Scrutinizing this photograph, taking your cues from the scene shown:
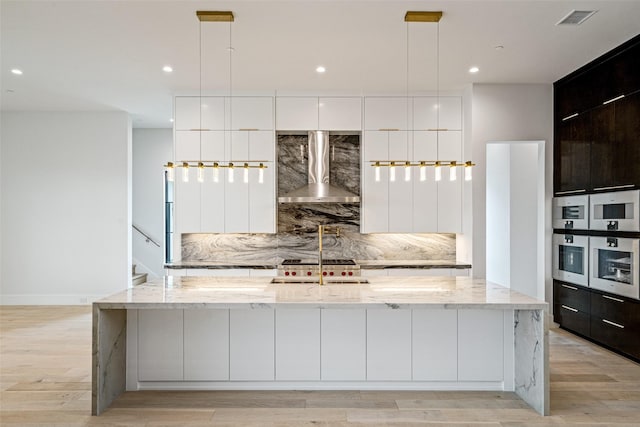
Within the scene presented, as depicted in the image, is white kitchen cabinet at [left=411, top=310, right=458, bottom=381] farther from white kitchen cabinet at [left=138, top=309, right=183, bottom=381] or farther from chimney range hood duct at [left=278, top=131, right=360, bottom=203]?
chimney range hood duct at [left=278, top=131, right=360, bottom=203]

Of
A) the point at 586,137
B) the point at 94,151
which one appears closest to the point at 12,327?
the point at 94,151

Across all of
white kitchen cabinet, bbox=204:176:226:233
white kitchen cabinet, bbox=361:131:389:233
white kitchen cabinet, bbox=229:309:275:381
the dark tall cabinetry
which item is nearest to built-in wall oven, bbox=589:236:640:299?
the dark tall cabinetry

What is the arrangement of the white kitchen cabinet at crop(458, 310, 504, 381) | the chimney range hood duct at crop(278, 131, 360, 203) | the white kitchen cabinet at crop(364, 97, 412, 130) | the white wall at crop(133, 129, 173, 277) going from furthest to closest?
the white wall at crop(133, 129, 173, 277) → the white kitchen cabinet at crop(364, 97, 412, 130) → the chimney range hood duct at crop(278, 131, 360, 203) → the white kitchen cabinet at crop(458, 310, 504, 381)

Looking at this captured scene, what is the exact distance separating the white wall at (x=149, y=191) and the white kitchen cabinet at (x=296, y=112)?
3.31 metres

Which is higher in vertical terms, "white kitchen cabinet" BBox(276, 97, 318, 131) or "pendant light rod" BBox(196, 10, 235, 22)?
"pendant light rod" BBox(196, 10, 235, 22)

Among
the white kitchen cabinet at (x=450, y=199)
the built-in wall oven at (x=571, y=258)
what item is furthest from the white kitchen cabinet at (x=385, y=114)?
the built-in wall oven at (x=571, y=258)

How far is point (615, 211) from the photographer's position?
4.57 m

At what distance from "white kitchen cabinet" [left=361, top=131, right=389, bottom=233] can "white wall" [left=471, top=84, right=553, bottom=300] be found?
1.06m

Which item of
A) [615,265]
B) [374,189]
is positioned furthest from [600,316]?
[374,189]

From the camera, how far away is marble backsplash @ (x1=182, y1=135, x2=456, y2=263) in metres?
6.32

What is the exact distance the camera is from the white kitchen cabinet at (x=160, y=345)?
3561 mm

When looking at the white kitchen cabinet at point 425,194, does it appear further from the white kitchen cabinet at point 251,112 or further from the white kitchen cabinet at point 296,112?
the white kitchen cabinet at point 251,112

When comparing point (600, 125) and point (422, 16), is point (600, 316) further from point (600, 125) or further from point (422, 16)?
point (422, 16)

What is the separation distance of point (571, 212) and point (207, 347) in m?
4.19
